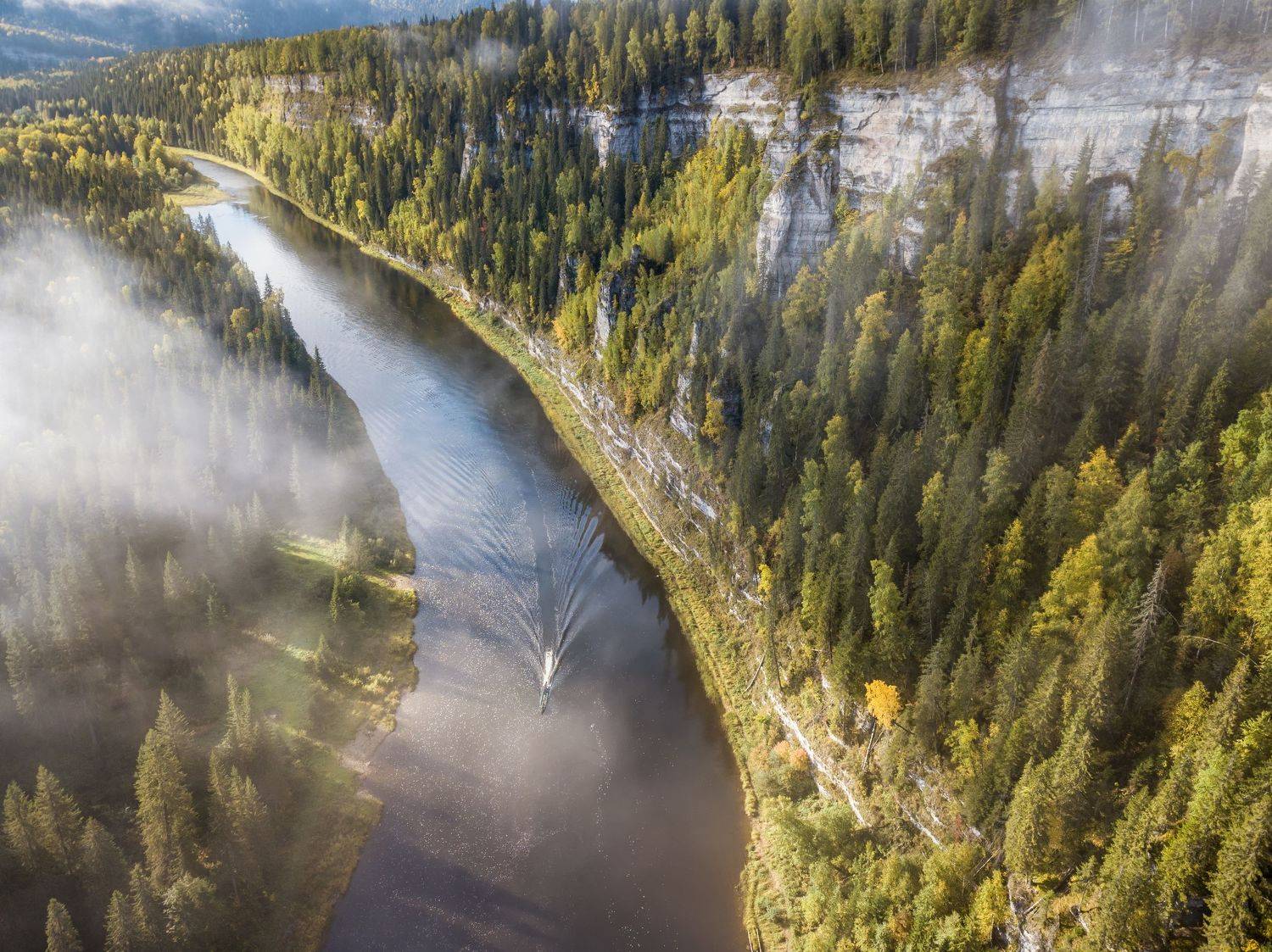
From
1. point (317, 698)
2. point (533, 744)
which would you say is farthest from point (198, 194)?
point (533, 744)

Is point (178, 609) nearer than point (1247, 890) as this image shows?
No

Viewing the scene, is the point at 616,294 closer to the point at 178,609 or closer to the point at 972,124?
the point at 972,124

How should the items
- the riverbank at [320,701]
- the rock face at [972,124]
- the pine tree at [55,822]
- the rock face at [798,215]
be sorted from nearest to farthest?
1. the pine tree at [55,822]
2. the riverbank at [320,701]
3. the rock face at [972,124]
4. the rock face at [798,215]

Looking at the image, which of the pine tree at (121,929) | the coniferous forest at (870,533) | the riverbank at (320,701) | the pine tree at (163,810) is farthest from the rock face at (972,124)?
the pine tree at (121,929)

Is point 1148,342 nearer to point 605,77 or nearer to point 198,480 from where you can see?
point 198,480

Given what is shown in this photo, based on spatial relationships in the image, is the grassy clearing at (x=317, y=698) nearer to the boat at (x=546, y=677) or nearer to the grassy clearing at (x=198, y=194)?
the boat at (x=546, y=677)

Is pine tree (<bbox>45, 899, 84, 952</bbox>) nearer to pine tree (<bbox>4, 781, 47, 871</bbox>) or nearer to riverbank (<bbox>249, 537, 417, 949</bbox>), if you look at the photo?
pine tree (<bbox>4, 781, 47, 871</bbox>)
